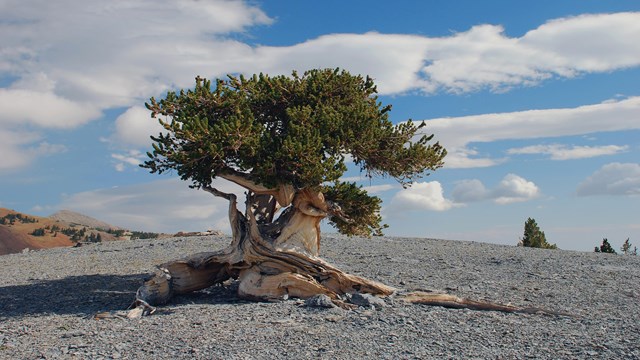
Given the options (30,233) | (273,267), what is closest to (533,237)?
(273,267)

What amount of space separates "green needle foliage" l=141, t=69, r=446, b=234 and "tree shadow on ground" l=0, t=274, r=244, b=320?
134 inches

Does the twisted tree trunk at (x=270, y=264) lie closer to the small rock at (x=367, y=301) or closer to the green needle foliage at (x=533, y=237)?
the small rock at (x=367, y=301)

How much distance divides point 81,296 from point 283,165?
24.5ft

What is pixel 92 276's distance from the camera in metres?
20.5

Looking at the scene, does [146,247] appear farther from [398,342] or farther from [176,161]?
[398,342]

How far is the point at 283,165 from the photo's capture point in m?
15.1

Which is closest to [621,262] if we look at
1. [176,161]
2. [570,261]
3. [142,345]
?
[570,261]

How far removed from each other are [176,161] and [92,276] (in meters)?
8.03

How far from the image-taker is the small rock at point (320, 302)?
14.0 meters

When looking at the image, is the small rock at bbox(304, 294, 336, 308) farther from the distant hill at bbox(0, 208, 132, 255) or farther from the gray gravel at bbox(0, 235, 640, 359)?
the distant hill at bbox(0, 208, 132, 255)

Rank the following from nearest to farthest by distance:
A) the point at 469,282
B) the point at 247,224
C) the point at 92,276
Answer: the point at 247,224 < the point at 469,282 < the point at 92,276

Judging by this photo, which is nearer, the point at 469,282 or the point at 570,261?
the point at 469,282

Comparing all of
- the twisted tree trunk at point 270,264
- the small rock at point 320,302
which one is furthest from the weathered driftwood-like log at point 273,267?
the small rock at point 320,302

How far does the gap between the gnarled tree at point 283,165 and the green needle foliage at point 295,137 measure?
1.2 inches
